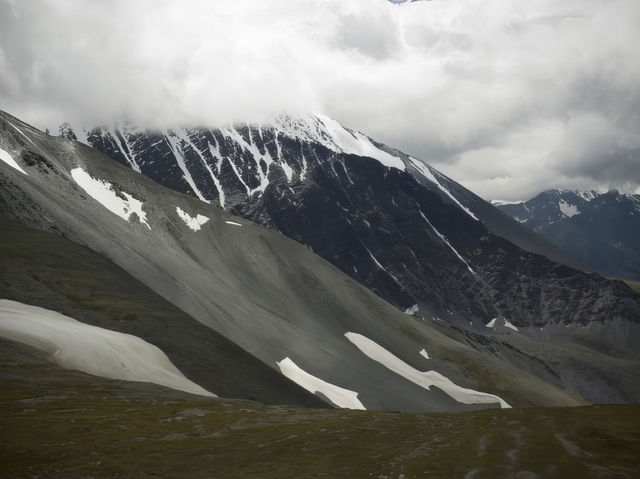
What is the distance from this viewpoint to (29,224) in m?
128

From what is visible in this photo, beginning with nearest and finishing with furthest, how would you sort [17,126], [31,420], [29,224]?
[31,420] → [29,224] → [17,126]

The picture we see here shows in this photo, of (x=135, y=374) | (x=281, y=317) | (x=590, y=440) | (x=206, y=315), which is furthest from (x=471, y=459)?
(x=281, y=317)

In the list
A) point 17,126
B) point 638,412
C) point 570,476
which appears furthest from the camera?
point 17,126

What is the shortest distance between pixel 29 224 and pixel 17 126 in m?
79.4

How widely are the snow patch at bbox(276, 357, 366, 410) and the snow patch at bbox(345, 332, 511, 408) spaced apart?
44.8 m

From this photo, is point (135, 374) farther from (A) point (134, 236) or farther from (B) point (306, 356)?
→ (A) point (134, 236)

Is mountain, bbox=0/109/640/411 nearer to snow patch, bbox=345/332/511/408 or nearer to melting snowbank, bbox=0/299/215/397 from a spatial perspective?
melting snowbank, bbox=0/299/215/397

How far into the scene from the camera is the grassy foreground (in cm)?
3428

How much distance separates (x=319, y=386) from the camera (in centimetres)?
13812

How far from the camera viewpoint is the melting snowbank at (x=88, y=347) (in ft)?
231

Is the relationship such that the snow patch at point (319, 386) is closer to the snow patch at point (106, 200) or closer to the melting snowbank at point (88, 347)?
the melting snowbank at point (88, 347)

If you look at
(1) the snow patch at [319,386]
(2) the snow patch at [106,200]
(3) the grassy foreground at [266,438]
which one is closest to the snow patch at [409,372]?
(1) the snow patch at [319,386]

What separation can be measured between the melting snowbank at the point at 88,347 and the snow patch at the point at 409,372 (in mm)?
108831

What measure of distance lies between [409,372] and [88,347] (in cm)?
13071
